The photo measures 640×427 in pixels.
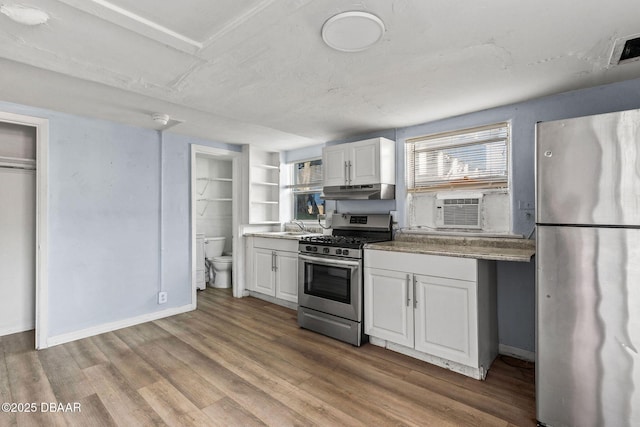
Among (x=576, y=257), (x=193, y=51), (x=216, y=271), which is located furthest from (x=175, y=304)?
(x=576, y=257)

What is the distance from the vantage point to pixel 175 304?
4008mm

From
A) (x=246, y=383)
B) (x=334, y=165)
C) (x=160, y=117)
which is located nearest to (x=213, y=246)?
(x=160, y=117)

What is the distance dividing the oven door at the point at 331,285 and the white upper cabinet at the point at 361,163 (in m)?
0.93

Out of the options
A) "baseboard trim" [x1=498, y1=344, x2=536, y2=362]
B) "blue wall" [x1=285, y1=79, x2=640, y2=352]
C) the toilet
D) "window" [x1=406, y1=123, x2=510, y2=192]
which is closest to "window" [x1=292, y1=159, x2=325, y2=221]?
the toilet

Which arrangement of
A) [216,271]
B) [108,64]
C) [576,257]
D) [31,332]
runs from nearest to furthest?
[576,257], [108,64], [31,332], [216,271]

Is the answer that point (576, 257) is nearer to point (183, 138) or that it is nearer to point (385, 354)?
point (385, 354)

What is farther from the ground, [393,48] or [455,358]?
[393,48]

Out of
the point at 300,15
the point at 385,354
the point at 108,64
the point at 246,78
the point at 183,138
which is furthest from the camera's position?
the point at 183,138

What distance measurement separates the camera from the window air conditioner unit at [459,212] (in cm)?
300

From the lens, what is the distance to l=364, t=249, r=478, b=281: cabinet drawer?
2.44 m

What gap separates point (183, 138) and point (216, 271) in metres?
2.29

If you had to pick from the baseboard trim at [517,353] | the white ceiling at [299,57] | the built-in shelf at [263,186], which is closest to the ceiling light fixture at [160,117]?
the white ceiling at [299,57]

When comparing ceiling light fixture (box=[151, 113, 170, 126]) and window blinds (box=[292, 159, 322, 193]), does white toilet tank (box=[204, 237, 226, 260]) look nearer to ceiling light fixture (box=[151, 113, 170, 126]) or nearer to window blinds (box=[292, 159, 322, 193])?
window blinds (box=[292, 159, 322, 193])

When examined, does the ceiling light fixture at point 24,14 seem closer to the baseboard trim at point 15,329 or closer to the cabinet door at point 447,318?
the cabinet door at point 447,318
